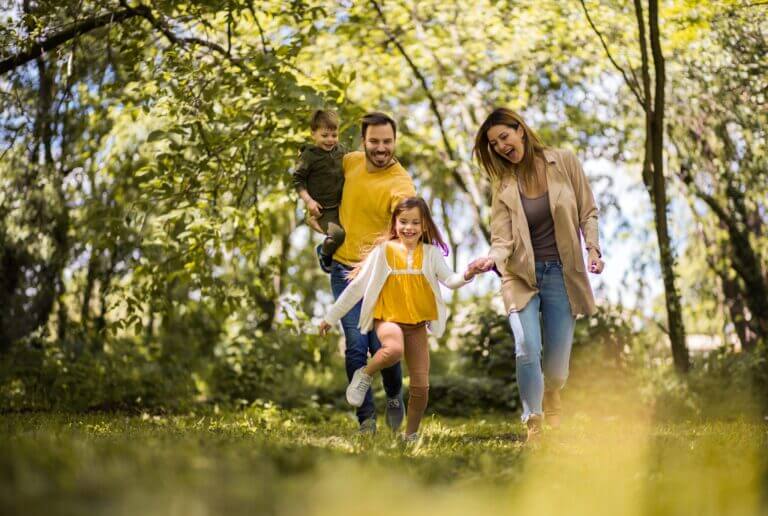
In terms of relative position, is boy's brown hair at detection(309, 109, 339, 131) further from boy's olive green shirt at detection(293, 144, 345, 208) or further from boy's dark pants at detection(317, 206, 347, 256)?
boy's dark pants at detection(317, 206, 347, 256)

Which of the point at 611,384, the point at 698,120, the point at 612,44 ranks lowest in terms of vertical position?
the point at 611,384

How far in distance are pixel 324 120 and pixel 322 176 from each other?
35 centimetres

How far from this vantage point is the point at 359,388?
16.2 feet

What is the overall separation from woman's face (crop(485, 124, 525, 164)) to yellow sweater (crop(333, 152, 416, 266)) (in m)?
0.55

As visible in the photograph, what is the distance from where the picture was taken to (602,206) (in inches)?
430

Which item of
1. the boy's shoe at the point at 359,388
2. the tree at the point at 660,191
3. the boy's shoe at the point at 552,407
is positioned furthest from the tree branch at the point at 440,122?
the boy's shoe at the point at 359,388

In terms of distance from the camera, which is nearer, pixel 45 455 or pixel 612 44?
pixel 45 455

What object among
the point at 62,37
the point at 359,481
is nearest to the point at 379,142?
the point at 359,481

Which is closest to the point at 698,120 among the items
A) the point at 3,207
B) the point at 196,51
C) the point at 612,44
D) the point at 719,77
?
the point at 719,77

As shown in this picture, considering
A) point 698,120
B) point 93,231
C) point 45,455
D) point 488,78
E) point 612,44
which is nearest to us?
point 45,455

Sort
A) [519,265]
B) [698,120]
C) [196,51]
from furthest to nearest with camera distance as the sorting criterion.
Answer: [698,120]
[196,51]
[519,265]

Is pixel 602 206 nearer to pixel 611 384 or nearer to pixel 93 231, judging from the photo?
pixel 611 384

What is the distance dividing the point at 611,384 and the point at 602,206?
2568 mm

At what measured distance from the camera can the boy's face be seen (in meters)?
5.41
